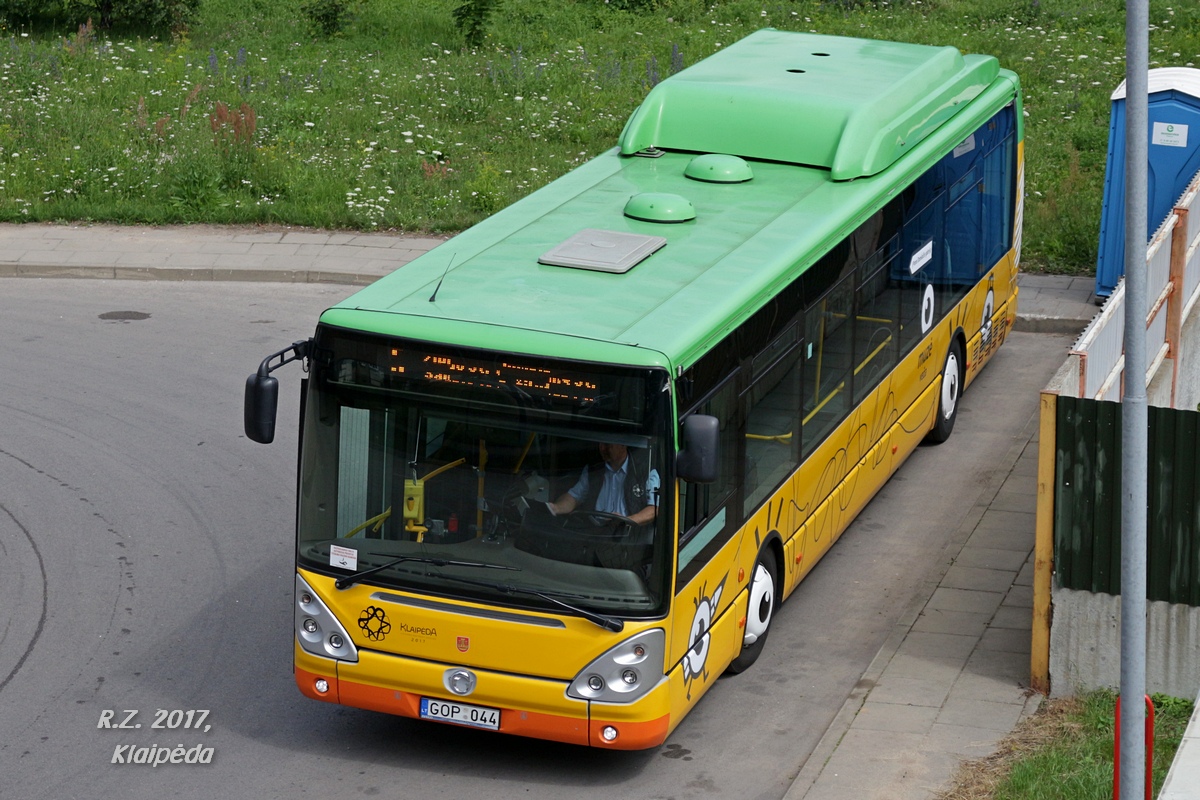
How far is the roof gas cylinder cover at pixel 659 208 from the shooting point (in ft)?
33.3

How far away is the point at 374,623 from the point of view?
850cm

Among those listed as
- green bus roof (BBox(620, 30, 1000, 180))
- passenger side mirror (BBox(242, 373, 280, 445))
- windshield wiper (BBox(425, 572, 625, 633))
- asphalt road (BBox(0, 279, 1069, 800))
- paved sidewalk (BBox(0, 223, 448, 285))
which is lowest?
asphalt road (BBox(0, 279, 1069, 800))

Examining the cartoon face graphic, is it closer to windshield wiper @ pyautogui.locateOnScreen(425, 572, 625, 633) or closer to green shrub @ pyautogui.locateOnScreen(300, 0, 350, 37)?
windshield wiper @ pyautogui.locateOnScreen(425, 572, 625, 633)

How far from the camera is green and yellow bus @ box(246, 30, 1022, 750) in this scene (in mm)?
8055

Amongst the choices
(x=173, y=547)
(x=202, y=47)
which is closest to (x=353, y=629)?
(x=173, y=547)

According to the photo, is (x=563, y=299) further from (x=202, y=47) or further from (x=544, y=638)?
(x=202, y=47)

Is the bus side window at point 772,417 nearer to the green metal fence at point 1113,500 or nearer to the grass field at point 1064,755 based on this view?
the green metal fence at point 1113,500

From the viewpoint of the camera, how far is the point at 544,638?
322 inches

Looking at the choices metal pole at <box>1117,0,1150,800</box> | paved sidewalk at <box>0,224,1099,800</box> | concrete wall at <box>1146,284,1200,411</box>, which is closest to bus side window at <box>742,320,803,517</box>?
paved sidewalk at <box>0,224,1099,800</box>

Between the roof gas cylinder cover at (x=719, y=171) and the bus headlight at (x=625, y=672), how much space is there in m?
4.11

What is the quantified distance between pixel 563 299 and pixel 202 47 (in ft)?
68.7

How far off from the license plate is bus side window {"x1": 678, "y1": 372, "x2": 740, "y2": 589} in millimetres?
1223

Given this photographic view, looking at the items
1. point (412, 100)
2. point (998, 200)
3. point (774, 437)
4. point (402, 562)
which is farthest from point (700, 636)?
point (412, 100)

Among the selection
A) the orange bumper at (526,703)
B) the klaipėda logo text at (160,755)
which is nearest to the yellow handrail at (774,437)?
the orange bumper at (526,703)
